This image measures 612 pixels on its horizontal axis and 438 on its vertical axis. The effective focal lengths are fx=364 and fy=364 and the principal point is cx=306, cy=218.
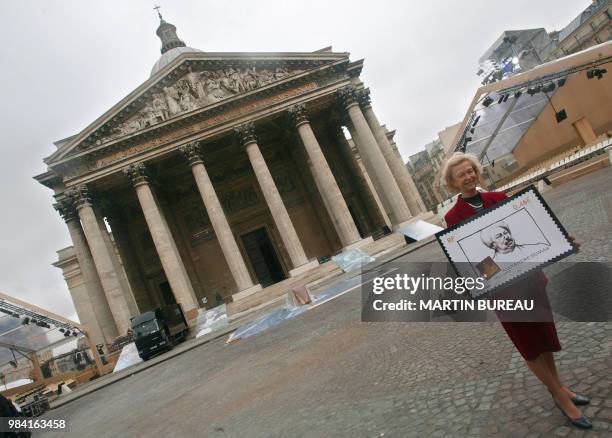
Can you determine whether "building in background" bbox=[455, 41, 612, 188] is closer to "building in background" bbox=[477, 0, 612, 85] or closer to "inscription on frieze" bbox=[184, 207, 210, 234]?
"inscription on frieze" bbox=[184, 207, 210, 234]

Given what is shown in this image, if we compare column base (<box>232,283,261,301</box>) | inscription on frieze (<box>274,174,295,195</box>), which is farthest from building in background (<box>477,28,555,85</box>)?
column base (<box>232,283,261,301</box>)

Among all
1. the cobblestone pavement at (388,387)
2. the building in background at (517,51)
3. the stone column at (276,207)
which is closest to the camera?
the cobblestone pavement at (388,387)

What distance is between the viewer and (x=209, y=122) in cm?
2159

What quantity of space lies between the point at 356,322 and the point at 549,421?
14.5 feet

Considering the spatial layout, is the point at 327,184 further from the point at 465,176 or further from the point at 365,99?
the point at 465,176

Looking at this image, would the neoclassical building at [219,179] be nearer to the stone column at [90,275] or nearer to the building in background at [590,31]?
the stone column at [90,275]

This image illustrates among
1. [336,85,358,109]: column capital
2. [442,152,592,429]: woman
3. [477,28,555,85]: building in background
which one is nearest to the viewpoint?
[442,152,592,429]: woman

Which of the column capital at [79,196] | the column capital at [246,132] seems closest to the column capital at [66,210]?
the column capital at [79,196]

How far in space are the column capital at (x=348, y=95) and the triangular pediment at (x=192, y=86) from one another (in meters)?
1.72

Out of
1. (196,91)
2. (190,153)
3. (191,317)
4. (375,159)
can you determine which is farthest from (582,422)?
(196,91)

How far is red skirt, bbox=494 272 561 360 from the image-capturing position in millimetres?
2107

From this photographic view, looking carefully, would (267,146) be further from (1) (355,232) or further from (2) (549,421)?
(2) (549,421)

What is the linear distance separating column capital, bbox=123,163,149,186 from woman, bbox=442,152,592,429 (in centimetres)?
2093

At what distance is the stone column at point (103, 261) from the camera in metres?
19.2
